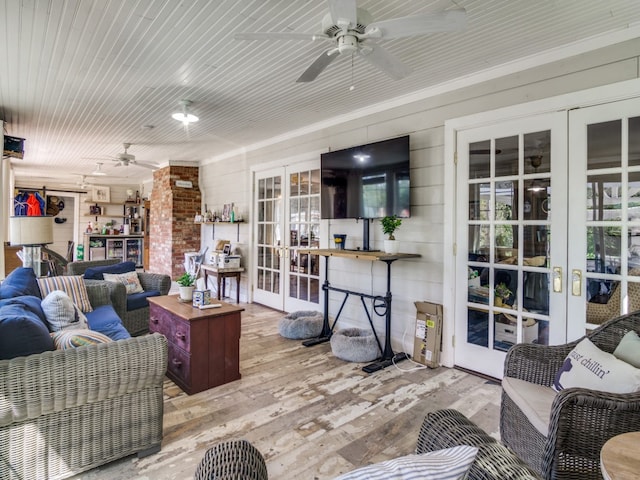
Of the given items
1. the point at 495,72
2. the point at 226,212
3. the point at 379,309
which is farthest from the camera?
the point at 226,212

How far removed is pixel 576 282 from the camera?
2600 mm

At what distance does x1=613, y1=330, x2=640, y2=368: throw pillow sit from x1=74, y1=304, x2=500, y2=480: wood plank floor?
0.92 meters

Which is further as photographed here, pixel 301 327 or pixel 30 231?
pixel 301 327

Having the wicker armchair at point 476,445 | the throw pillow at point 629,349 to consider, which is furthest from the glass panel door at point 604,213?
the wicker armchair at point 476,445

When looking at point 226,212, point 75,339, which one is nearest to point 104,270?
point 226,212

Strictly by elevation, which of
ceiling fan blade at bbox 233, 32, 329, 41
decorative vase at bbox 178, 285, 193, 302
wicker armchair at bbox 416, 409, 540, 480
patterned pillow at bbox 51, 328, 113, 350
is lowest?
wicker armchair at bbox 416, 409, 540, 480

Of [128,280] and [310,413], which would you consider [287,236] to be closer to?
[128,280]

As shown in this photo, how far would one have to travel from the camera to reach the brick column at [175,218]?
6934mm

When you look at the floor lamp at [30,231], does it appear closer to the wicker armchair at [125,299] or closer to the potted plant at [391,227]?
the wicker armchair at [125,299]

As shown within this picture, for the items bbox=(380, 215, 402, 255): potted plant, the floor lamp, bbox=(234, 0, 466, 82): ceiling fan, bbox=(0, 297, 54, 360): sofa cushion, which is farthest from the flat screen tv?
the floor lamp

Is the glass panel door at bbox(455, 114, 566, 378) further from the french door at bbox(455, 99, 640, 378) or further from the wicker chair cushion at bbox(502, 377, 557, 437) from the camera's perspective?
the wicker chair cushion at bbox(502, 377, 557, 437)

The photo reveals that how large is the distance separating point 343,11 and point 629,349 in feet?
7.10

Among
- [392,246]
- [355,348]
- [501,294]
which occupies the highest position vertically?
[392,246]

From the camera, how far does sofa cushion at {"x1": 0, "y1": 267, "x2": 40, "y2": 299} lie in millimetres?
2560
